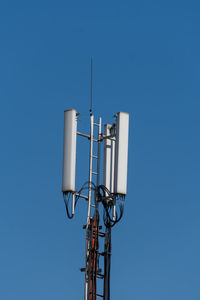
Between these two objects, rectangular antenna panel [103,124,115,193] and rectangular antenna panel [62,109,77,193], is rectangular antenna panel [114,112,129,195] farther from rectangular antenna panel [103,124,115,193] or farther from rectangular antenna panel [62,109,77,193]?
rectangular antenna panel [62,109,77,193]

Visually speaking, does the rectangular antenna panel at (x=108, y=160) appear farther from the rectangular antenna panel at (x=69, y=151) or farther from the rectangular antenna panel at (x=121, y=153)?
the rectangular antenna panel at (x=69, y=151)

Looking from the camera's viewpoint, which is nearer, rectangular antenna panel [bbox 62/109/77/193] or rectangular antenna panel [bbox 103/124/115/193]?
rectangular antenna panel [bbox 62/109/77/193]

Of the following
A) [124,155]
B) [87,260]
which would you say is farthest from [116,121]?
[87,260]

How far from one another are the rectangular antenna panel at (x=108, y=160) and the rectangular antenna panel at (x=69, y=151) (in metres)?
1.56

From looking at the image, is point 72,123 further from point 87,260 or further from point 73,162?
point 87,260

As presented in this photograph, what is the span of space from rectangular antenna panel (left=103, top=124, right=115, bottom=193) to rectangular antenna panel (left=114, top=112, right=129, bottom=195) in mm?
833

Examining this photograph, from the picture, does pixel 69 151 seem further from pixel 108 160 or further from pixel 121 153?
pixel 121 153

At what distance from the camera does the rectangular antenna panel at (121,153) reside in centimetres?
5969

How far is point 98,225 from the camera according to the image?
197 ft

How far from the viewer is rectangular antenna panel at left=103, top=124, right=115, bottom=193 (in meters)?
60.7

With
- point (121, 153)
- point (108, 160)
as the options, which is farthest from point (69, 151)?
point (121, 153)

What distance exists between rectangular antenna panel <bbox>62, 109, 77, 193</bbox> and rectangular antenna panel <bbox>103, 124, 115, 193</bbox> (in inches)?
61.5

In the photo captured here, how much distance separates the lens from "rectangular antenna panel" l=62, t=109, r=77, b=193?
196 ft

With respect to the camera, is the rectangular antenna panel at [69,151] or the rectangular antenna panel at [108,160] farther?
the rectangular antenna panel at [108,160]
